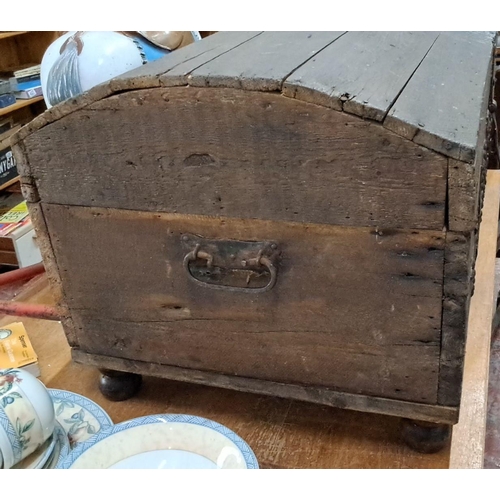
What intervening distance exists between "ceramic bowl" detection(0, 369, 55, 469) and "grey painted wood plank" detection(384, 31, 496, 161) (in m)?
0.54

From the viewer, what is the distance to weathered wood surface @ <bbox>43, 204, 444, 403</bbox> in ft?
2.26

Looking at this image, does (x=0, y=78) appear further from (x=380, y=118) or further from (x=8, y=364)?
(x=380, y=118)

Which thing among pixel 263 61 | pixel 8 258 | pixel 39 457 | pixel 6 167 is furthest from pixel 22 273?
pixel 6 167

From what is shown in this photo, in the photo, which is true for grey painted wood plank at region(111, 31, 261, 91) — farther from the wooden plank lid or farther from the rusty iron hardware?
the rusty iron hardware

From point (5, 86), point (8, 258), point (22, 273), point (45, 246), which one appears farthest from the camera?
point (5, 86)

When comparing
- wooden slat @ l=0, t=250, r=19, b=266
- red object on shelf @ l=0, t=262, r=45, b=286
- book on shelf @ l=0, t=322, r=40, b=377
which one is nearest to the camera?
book on shelf @ l=0, t=322, r=40, b=377

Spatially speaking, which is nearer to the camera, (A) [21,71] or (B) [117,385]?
(B) [117,385]

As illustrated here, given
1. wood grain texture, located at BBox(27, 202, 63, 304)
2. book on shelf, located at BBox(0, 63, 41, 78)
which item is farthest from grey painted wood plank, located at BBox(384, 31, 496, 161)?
book on shelf, located at BBox(0, 63, 41, 78)

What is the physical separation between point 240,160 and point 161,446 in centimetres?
37

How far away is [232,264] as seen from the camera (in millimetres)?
747

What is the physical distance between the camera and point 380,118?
0.60 m

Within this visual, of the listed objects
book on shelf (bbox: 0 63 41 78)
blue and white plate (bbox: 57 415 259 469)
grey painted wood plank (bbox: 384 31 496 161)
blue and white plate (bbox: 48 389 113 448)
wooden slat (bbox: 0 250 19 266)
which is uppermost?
grey painted wood plank (bbox: 384 31 496 161)

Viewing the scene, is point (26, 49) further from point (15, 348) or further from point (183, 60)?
point (183, 60)

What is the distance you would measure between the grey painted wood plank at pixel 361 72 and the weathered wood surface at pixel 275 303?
0.14m
